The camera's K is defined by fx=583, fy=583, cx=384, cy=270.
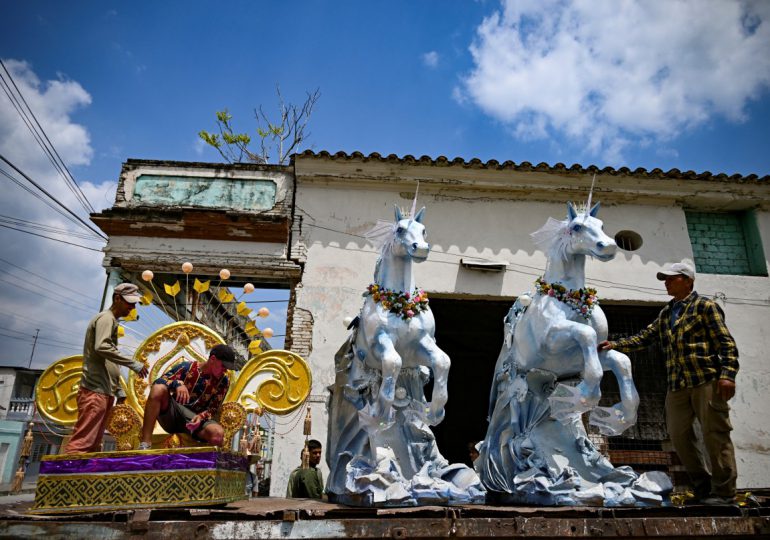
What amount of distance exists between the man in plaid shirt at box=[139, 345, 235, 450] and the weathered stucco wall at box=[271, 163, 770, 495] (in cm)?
443

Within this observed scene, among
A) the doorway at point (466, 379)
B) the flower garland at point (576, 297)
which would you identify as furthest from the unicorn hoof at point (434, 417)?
the doorway at point (466, 379)

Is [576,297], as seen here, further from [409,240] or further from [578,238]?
[409,240]

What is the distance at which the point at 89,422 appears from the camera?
3754 mm

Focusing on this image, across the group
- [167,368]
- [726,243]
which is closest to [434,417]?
[167,368]

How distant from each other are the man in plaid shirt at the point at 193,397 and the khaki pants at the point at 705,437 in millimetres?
3457

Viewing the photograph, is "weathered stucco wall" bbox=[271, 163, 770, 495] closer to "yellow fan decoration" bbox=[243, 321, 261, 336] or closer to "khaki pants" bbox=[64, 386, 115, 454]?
"yellow fan decoration" bbox=[243, 321, 261, 336]

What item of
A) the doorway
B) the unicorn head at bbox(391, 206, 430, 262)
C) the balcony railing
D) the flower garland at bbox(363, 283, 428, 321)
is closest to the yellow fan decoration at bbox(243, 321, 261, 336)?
the flower garland at bbox(363, 283, 428, 321)

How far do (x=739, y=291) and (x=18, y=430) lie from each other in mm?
20298

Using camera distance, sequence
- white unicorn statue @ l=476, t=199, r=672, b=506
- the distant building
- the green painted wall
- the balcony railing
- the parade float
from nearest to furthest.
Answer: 1. the parade float
2. white unicorn statue @ l=476, t=199, r=672, b=506
3. the green painted wall
4. the distant building
5. the balcony railing

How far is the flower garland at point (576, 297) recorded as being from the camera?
4.64 m

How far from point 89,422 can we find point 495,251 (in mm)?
7102

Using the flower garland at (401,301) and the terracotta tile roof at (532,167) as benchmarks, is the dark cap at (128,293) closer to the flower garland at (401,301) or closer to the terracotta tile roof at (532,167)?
the flower garland at (401,301)

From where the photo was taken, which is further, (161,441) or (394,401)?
(394,401)

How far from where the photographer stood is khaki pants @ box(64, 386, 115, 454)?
12.1 ft
